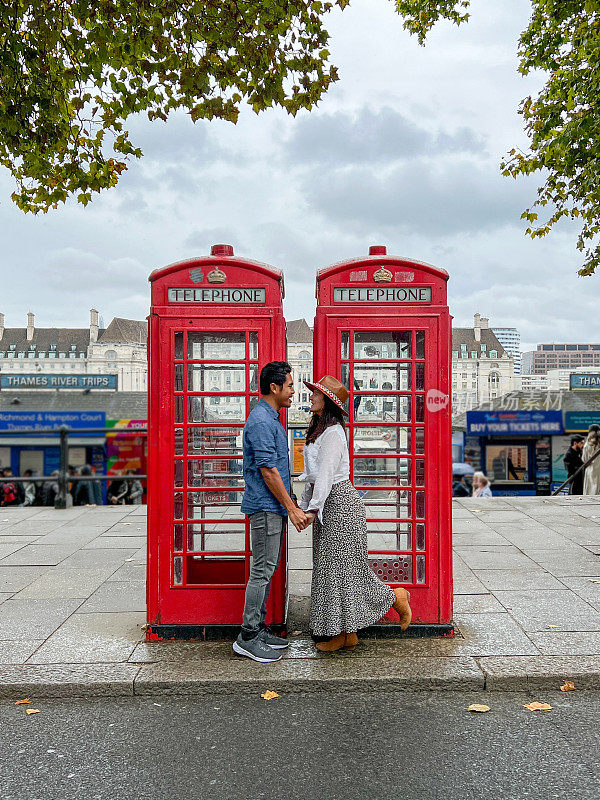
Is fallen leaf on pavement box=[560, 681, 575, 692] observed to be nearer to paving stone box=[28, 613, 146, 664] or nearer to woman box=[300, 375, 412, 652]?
woman box=[300, 375, 412, 652]

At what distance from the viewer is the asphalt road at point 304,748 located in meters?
2.95

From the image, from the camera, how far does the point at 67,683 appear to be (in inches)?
155

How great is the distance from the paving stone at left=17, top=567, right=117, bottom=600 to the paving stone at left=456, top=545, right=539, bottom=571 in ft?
11.6

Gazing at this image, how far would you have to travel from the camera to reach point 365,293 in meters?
4.63

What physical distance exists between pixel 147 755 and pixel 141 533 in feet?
17.6

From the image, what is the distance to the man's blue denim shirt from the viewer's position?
4176mm

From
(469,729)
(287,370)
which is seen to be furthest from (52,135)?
(469,729)

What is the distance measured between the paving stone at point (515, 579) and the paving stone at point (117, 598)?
294 centimetres

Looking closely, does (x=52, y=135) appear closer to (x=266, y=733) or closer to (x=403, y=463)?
(x=403, y=463)

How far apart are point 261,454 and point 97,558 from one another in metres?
3.70

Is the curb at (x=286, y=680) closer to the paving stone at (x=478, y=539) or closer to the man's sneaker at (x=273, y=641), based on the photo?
the man's sneaker at (x=273, y=641)

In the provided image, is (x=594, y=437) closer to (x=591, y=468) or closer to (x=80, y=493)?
(x=591, y=468)

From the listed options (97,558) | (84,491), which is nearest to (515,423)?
(84,491)

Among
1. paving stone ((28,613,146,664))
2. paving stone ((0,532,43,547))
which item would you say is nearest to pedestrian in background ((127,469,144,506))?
paving stone ((0,532,43,547))
